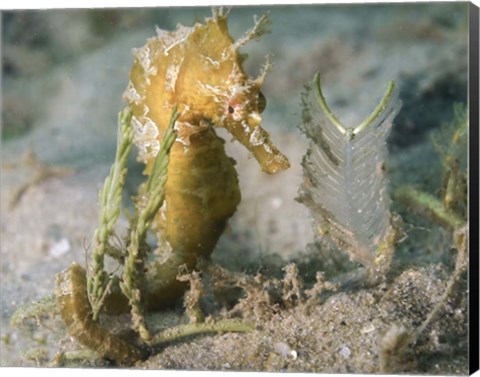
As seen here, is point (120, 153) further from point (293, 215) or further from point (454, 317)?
point (293, 215)

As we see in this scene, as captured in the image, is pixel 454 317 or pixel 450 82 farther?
pixel 450 82

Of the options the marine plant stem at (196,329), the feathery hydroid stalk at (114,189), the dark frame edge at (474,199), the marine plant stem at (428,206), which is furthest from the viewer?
the marine plant stem at (428,206)

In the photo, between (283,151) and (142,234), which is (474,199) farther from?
(283,151)

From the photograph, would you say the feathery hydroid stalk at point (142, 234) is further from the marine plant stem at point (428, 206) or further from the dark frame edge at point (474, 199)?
the marine plant stem at point (428, 206)

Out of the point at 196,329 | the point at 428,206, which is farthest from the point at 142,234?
the point at 428,206

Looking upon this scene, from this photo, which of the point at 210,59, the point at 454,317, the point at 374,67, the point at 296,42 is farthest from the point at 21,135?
the point at 454,317

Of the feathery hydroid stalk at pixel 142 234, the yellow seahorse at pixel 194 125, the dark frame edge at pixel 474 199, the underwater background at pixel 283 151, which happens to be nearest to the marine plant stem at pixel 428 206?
the underwater background at pixel 283 151
